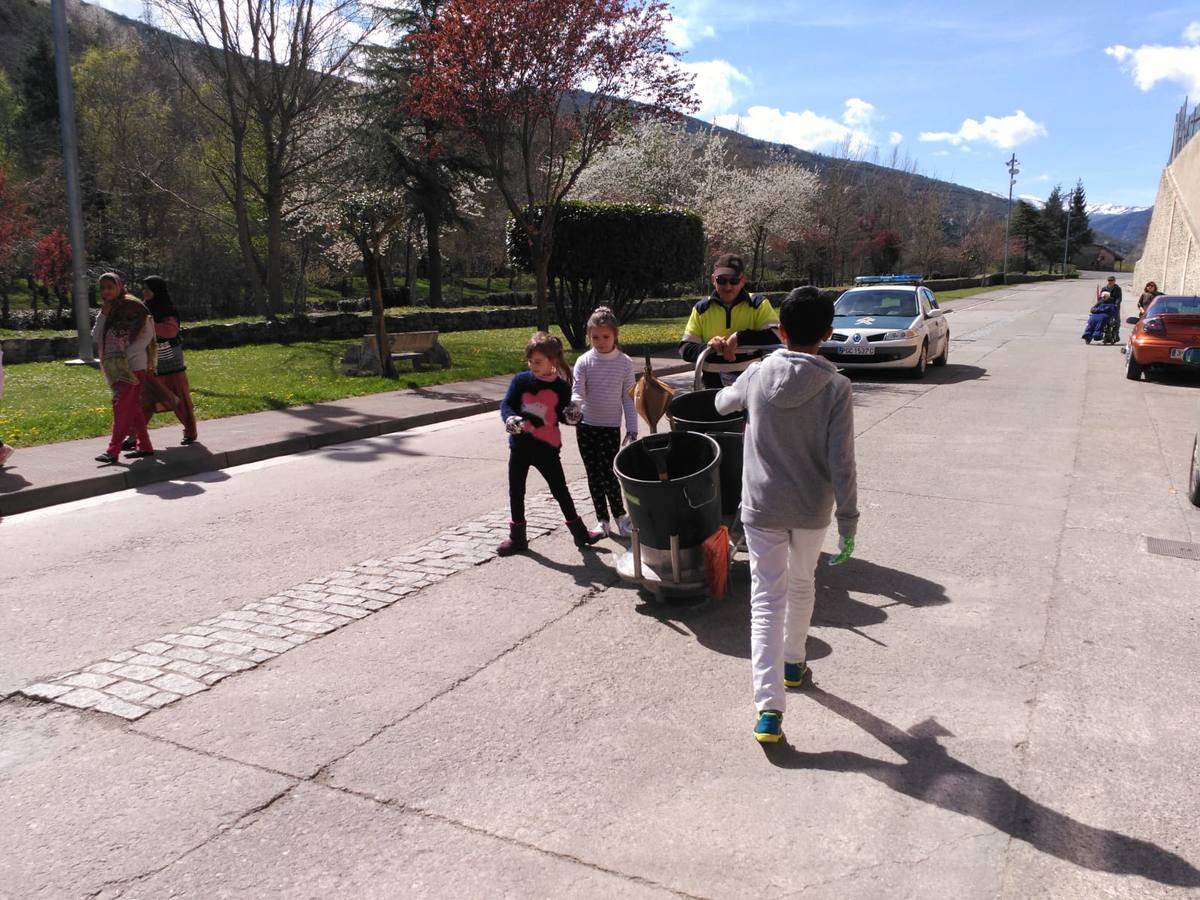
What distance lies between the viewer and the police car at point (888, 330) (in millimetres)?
15227

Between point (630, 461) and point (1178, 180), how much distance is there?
55.2 meters

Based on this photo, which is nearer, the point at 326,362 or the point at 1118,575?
the point at 1118,575

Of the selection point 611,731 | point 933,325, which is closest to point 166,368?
point 611,731

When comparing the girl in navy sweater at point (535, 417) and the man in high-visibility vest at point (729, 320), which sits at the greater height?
the man in high-visibility vest at point (729, 320)

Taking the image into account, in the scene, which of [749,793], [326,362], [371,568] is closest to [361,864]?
[749,793]

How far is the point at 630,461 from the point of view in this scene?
4844mm

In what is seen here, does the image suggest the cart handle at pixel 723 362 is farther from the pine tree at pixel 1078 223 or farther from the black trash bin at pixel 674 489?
the pine tree at pixel 1078 223

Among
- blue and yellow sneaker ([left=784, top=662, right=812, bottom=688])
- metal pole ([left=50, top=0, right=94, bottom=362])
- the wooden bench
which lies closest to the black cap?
blue and yellow sneaker ([left=784, top=662, right=812, bottom=688])

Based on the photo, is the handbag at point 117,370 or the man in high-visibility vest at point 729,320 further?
the handbag at point 117,370

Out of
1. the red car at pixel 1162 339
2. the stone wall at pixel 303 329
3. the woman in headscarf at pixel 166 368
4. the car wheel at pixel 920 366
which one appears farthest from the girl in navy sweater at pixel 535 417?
the stone wall at pixel 303 329

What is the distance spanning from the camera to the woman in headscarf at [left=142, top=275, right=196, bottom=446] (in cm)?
913

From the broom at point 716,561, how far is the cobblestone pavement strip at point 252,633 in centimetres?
160

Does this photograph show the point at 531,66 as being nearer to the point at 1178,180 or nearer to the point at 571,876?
the point at 571,876

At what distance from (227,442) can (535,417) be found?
5229mm
